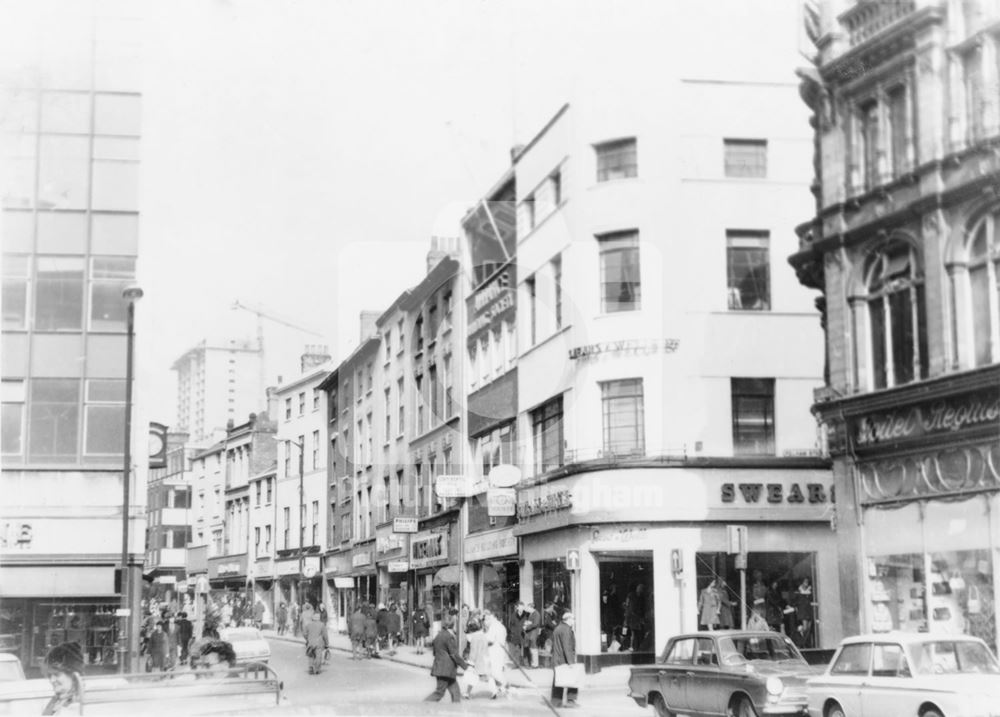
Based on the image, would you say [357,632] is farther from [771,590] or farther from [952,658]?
[952,658]

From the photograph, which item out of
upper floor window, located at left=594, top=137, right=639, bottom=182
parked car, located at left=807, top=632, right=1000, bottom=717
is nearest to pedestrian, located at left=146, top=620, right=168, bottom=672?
upper floor window, located at left=594, top=137, right=639, bottom=182

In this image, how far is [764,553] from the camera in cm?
2766

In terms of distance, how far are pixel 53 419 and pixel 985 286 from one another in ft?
65.9

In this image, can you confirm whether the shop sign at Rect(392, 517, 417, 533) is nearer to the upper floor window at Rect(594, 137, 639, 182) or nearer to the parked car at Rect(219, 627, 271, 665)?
the parked car at Rect(219, 627, 271, 665)

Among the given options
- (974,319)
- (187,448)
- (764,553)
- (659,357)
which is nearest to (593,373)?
(659,357)

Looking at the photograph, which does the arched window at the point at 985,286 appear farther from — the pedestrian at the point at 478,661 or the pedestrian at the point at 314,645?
the pedestrian at the point at 314,645

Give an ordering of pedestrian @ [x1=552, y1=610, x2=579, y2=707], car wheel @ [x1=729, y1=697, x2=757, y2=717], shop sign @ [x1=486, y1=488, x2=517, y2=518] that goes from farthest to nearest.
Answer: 1. shop sign @ [x1=486, y1=488, x2=517, y2=518]
2. pedestrian @ [x1=552, y1=610, x2=579, y2=707]
3. car wheel @ [x1=729, y1=697, x2=757, y2=717]

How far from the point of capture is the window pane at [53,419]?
92.1ft

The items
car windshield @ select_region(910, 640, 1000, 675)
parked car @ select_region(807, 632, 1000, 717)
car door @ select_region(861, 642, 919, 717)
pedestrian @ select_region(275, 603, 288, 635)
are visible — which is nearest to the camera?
parked car @ select_region(807, 632, 1000, 717)

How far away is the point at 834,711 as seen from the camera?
15.6 meters

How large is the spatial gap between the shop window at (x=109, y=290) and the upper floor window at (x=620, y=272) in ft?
35.9

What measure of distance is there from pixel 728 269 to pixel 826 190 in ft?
15.6

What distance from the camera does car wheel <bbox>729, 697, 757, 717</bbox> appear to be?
16328 mm

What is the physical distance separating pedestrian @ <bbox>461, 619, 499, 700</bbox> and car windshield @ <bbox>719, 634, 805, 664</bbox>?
244 inches
